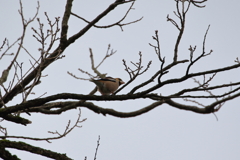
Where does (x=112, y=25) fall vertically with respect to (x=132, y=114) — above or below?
above

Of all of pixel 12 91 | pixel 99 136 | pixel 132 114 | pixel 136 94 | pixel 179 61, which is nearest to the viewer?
pixel 132 114

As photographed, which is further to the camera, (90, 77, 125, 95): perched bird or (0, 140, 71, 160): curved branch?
(90, 77, 125, 95): perched bird

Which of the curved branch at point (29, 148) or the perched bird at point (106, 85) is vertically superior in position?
the perched bird at point (106, 85)

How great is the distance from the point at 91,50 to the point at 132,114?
2500 mm

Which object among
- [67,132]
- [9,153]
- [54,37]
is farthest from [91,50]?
[9,153]

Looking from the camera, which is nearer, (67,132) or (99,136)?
(67,132)

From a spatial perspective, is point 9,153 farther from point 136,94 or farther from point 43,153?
point 136,94

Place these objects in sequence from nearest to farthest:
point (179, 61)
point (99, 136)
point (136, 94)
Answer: point (136, 94), point (179, 61), point (99, 136)

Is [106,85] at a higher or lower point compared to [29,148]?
higher

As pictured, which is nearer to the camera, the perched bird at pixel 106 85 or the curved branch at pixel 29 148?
the curved branch at pixel 29 148

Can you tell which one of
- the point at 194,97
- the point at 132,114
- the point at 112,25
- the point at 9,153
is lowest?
the point at 9,153

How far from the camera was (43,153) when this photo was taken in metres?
4.08

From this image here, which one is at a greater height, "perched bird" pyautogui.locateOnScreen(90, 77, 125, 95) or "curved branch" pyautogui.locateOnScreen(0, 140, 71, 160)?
"perched bird" pyautogui.locateOnScreen(90, 77, 125, 95)

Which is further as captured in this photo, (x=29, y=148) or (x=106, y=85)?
(x=106, y=85)
